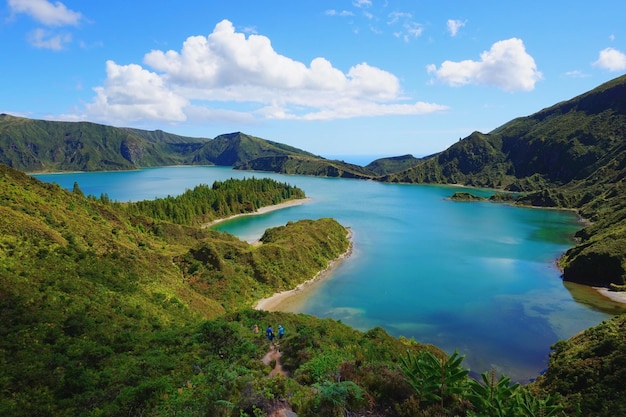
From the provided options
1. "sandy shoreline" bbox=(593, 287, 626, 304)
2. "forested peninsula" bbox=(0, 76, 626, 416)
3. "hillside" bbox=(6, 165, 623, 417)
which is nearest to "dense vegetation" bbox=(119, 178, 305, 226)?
"forested peninsula" bbox=(0, 76, 626, 416)

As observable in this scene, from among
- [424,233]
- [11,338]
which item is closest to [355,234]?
[424,233]

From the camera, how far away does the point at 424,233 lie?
351 feet

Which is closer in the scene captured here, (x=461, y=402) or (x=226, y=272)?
(x=461, y=402)

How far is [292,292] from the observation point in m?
57.2

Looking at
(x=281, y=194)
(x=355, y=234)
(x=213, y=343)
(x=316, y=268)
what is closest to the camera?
(x=213, y=343)

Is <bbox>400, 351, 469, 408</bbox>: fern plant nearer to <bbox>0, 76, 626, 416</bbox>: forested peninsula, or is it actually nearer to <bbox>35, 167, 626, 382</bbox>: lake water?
<bbox>0, 76, 626, 416</bbox>: forested peninsula

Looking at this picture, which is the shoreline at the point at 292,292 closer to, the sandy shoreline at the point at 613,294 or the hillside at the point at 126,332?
the hillside at the point at 126,332

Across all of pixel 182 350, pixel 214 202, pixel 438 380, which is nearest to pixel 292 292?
pixel 182 350

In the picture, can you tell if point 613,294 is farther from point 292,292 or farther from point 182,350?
point 182,350

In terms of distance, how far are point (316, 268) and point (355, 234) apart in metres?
36.6

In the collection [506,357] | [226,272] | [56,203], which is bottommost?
[506,357]

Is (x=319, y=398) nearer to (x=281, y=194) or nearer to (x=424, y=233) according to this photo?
(x=424, y=233)

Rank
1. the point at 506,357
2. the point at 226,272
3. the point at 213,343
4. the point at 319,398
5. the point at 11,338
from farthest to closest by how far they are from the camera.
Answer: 1. the point at 226,272
2. the point at 506,357
3. the point at 213,343
4. the point at 11,338
5. the point at 319,398

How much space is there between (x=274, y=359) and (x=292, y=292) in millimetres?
34471
